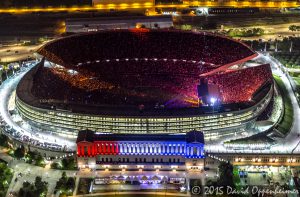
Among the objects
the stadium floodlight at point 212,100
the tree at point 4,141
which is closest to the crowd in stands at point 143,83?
the stadium floodlight at point 212,100

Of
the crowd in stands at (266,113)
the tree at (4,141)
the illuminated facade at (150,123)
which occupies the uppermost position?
the crowd in stands at (266,113)

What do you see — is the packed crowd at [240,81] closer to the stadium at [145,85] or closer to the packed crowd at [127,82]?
the stadium at [145,85]

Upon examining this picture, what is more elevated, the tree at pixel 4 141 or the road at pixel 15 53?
the road at pixel 15 53

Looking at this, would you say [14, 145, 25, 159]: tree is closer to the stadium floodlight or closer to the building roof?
the building roof

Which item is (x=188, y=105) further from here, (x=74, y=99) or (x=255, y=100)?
(x=74, y=99)

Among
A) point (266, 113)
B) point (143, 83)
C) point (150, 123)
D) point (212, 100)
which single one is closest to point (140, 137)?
point (150, 123)

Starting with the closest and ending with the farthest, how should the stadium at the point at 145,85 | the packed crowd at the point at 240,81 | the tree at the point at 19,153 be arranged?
the tree at the point at 19,153 < the stadium at the point at 145,85 < the packed crowd at the point at 240,81
